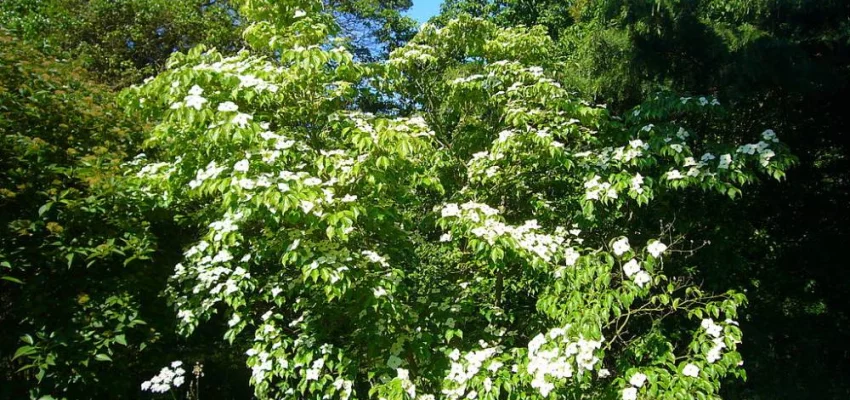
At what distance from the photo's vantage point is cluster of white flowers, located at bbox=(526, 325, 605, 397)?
2686mm

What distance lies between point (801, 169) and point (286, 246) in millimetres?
4682

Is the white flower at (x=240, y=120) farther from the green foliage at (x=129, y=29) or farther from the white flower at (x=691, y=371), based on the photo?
the green foliage at (x=129, y=29)

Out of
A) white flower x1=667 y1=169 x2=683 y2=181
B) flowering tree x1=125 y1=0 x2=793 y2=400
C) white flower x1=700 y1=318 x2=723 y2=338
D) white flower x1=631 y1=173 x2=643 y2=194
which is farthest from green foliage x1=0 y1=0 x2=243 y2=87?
white flower x1=700 y1=318 x2=723 y2=338

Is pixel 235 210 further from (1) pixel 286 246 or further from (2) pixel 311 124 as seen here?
(2) pixel 311 124

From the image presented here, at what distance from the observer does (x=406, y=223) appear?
357cm

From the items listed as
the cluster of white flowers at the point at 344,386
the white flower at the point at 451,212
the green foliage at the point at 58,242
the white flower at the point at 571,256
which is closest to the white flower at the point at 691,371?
the white flower at the point at 571,256

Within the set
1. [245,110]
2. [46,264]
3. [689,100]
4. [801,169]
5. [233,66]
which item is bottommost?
[801,169]

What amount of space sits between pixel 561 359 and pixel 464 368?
1.83 ft

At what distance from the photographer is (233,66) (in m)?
3.10

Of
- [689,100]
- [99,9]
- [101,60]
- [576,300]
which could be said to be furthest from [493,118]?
[99,9]

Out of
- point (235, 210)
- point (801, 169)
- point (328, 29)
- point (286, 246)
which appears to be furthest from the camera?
point (801, 169)

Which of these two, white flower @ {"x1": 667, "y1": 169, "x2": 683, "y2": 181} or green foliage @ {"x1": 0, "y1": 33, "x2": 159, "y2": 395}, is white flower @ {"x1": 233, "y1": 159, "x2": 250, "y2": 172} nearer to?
green foliage @ {"x1": 0, "y1": 33, "x2": 159, "y2": 395}

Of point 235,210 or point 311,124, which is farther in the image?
point 311,124

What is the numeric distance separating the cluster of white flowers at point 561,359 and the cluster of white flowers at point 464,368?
0.81 ft
